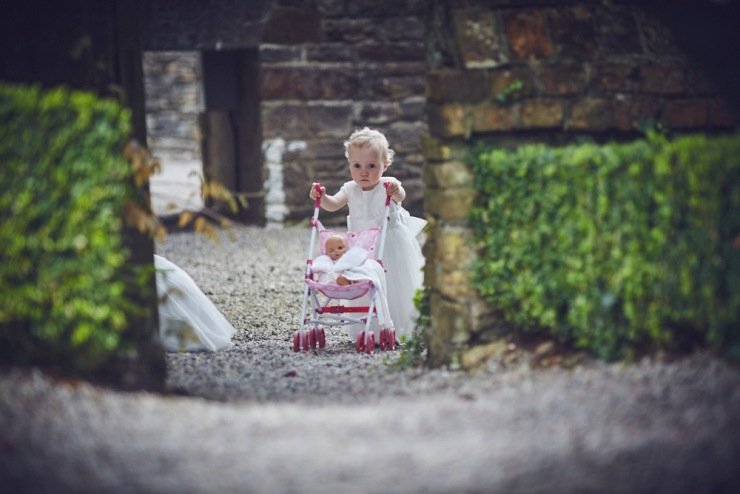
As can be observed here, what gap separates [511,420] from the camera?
3752 millimetres

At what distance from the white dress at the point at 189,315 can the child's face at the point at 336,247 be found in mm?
884

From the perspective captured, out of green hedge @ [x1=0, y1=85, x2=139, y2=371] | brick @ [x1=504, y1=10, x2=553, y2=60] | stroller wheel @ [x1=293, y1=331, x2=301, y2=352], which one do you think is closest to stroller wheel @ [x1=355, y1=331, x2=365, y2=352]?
stroller wheel @ [x1=293, y1=331, x2=301, y2=352]

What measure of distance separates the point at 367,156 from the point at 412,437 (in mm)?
3135

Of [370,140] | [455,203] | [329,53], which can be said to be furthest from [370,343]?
[329,53]

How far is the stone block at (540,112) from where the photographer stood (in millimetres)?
4984

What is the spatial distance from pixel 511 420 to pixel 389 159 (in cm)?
315

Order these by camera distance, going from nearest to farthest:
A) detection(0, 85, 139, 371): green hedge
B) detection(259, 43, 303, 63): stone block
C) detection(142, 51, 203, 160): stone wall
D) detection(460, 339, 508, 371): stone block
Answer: detection(0, 85, 139, 371): green hedge → detection(460, 339, 508, 371): stone block → detection(259, 43, 303, 63): stone block → detection(142, 51, 203, 160): stone wall

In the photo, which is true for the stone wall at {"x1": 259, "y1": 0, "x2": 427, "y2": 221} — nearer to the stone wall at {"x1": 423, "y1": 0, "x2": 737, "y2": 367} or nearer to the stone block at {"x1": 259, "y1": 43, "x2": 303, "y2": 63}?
the stone block at {"x1": 259, "y1": 43, "x2": 303, "y2": 63}

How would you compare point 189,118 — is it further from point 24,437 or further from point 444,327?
point 24,437

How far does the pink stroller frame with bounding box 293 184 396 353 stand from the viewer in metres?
6.20

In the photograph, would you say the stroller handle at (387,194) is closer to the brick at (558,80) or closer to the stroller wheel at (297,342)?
the stroller wheel at (297,342)

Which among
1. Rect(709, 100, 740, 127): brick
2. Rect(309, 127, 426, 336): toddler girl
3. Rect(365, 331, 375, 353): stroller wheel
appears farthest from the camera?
Rect(309, 127, 426, 336): toddler girl

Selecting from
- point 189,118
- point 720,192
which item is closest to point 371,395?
point 720,192

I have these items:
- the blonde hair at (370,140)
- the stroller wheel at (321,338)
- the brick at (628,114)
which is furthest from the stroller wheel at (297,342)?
the brick at (628,114)
